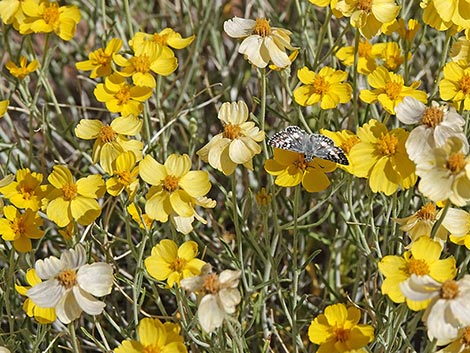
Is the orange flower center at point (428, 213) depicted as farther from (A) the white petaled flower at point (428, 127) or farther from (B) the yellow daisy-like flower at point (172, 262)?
(B) the yellow daisy-like flower at point (172, 262)

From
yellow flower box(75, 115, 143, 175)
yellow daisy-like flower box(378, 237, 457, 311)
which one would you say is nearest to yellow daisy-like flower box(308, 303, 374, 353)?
yellow daisy-like flower box(378, 237, 457, 311)

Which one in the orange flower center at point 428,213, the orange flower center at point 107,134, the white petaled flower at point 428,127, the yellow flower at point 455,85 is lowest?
the orange flower center at point 428,213

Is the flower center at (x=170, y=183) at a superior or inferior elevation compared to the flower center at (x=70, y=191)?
superior

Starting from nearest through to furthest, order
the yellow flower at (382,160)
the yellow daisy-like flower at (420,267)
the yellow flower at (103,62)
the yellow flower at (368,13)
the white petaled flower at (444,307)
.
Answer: the white petaled flower at (444,307)
the yellow daisy-like flower at (420,267)
the yellow flower at (382,160)
the yellow flower at (368,13)
the yellow flower at (103,62)

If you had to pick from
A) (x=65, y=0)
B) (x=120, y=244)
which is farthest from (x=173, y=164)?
(x=65, y=0)

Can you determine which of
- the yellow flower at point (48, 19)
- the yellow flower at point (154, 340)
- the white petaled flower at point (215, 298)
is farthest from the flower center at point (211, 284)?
the yellow flower at point (48, 19)

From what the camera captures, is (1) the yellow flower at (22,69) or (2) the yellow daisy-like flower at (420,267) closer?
(2) the yellow daisy-like flower at (420,267)

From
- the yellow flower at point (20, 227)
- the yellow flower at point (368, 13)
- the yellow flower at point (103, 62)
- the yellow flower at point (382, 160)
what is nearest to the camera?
the yellow flower at point (382, 160)
